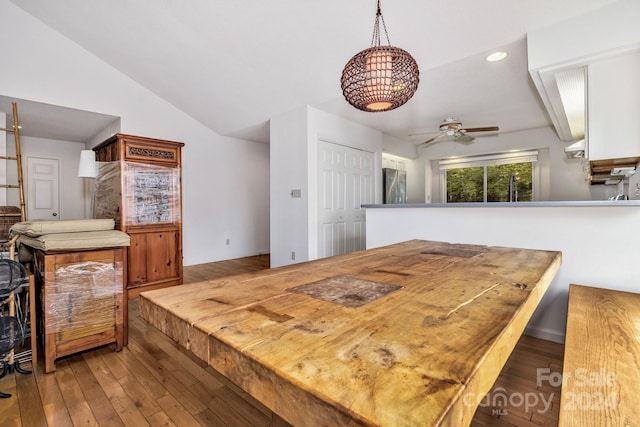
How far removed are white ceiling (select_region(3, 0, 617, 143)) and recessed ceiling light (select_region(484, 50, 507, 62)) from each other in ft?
0.22

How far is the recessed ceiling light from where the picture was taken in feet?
8.68

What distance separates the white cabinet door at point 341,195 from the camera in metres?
4.20

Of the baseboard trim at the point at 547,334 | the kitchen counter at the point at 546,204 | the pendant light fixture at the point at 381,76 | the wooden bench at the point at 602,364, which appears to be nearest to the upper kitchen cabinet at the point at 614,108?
the kitchen counter at the point at 546,204

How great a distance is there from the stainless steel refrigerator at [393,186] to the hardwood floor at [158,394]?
3.82 m

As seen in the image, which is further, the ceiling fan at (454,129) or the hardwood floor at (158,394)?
the ceiling fan at (454,129)

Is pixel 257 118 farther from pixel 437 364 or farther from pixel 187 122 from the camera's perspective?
pixel 437 364

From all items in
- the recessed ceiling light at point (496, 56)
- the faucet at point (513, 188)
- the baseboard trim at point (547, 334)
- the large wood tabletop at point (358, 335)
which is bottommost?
the baseboard trim at point (547, 334)

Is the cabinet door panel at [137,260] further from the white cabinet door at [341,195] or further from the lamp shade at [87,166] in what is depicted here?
the white cabinet door at [341,195]

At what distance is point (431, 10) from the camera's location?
2.34 metres

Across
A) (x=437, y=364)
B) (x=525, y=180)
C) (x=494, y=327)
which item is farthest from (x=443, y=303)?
(x=525, y=180)

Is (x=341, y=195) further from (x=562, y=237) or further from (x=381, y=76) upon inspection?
(x=381, y=76)

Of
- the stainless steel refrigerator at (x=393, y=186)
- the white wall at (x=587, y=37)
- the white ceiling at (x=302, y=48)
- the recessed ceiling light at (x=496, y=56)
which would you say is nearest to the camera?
the white wall at (x=587, y=37)

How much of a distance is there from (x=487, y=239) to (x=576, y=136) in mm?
3548

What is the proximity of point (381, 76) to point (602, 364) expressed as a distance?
1.52 m
